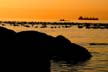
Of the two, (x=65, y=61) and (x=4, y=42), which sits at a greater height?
(x=4, y=42)

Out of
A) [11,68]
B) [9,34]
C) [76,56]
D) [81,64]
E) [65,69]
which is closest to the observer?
[11,68]

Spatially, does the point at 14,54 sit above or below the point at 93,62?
above

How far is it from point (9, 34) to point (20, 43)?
1.13m

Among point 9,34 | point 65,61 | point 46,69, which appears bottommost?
point 65,61

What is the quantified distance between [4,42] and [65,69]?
37.6ft

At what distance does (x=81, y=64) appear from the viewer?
98.0ft

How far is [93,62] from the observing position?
30.8 m

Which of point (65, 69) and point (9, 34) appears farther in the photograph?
point (65, 69)

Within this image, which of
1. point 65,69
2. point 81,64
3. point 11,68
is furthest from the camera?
point 81,64

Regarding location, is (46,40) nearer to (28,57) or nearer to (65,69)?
(65,69)

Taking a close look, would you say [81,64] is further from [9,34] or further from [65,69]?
[9,34]

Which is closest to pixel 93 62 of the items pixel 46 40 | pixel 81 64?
pixel 81 64

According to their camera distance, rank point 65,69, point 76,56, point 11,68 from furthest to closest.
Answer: point 76,56
point 65,69
point 11,68

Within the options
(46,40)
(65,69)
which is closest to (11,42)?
(65,69)
